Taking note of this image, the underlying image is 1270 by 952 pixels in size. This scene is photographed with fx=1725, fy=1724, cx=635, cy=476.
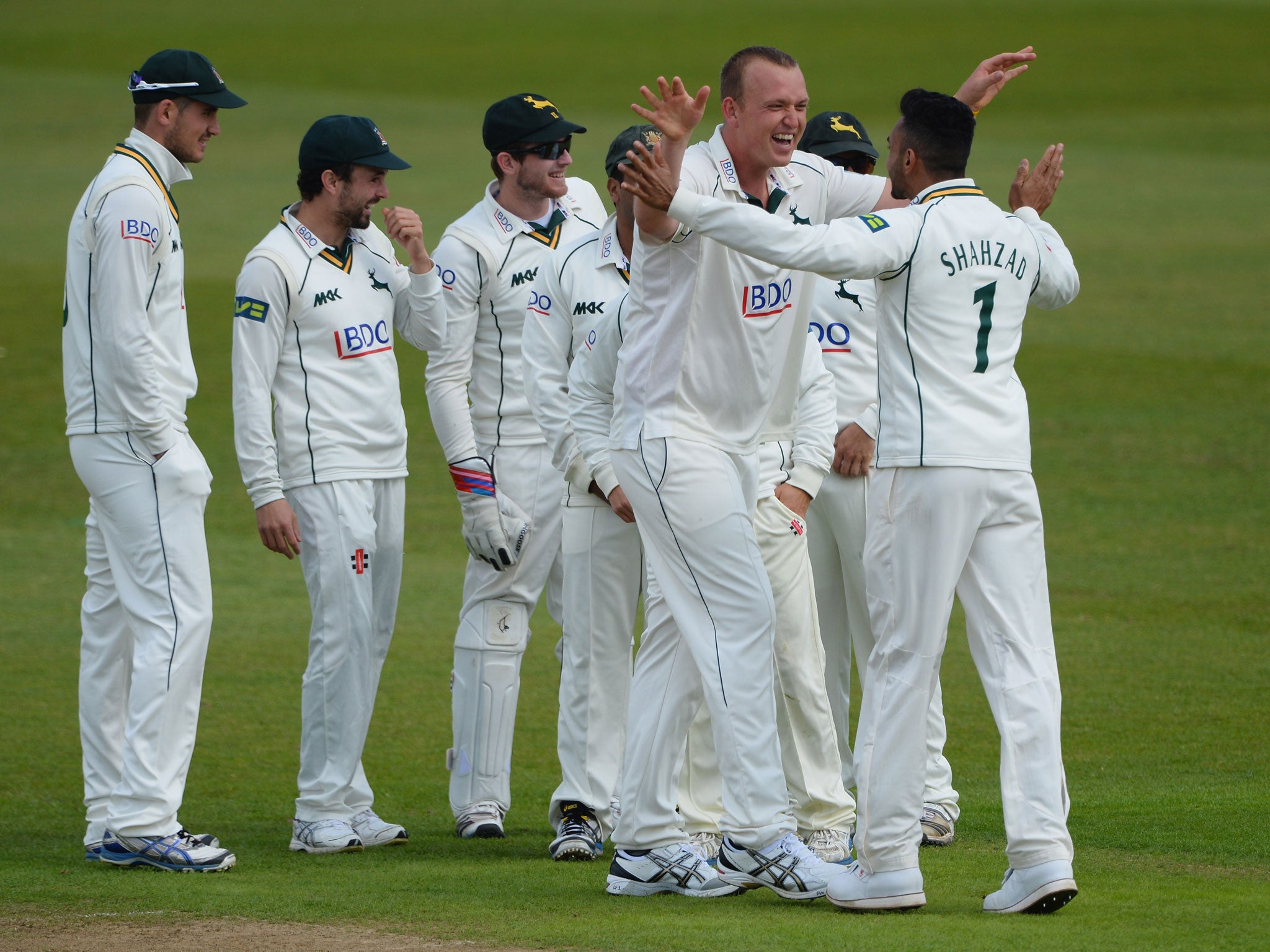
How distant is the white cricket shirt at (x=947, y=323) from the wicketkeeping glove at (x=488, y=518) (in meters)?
2.05

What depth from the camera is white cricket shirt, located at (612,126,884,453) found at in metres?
4.94

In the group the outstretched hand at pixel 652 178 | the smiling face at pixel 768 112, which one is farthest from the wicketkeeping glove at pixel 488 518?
the outstretched hand at pixel 652 178

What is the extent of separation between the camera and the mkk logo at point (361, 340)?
Answer: 6371 mm

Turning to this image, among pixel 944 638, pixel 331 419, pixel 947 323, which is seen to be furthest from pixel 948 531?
pixel 331 419

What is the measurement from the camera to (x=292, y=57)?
5106 cm

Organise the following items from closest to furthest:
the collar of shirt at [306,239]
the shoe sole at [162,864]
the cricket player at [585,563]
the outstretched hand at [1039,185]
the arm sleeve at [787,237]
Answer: the arm sleeve at [787,237] → the outstretched hand at [1039,185] → the shoe sole at [162,864] → the cricket player at [585,563] → the collar of shirt at [306,239]

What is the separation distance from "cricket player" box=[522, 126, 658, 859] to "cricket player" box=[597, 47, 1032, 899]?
0.90 metres

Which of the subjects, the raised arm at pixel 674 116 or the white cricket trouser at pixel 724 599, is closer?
the raised arm at pixel 674 116

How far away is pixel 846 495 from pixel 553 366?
1.17 meters

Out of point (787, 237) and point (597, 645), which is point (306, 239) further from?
point (787, 237)

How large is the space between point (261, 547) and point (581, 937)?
840cm

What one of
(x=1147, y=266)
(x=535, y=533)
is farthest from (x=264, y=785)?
(x=1147, y=266)

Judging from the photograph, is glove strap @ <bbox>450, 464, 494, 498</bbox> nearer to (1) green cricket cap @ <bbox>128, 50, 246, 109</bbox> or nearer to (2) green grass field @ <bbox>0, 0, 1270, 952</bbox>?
(2) green grass field @ <bbox>0, 0, 1270, 952</bbox>

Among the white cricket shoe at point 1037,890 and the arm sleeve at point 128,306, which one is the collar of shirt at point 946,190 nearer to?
the white cricket shoe at point 1037,890
